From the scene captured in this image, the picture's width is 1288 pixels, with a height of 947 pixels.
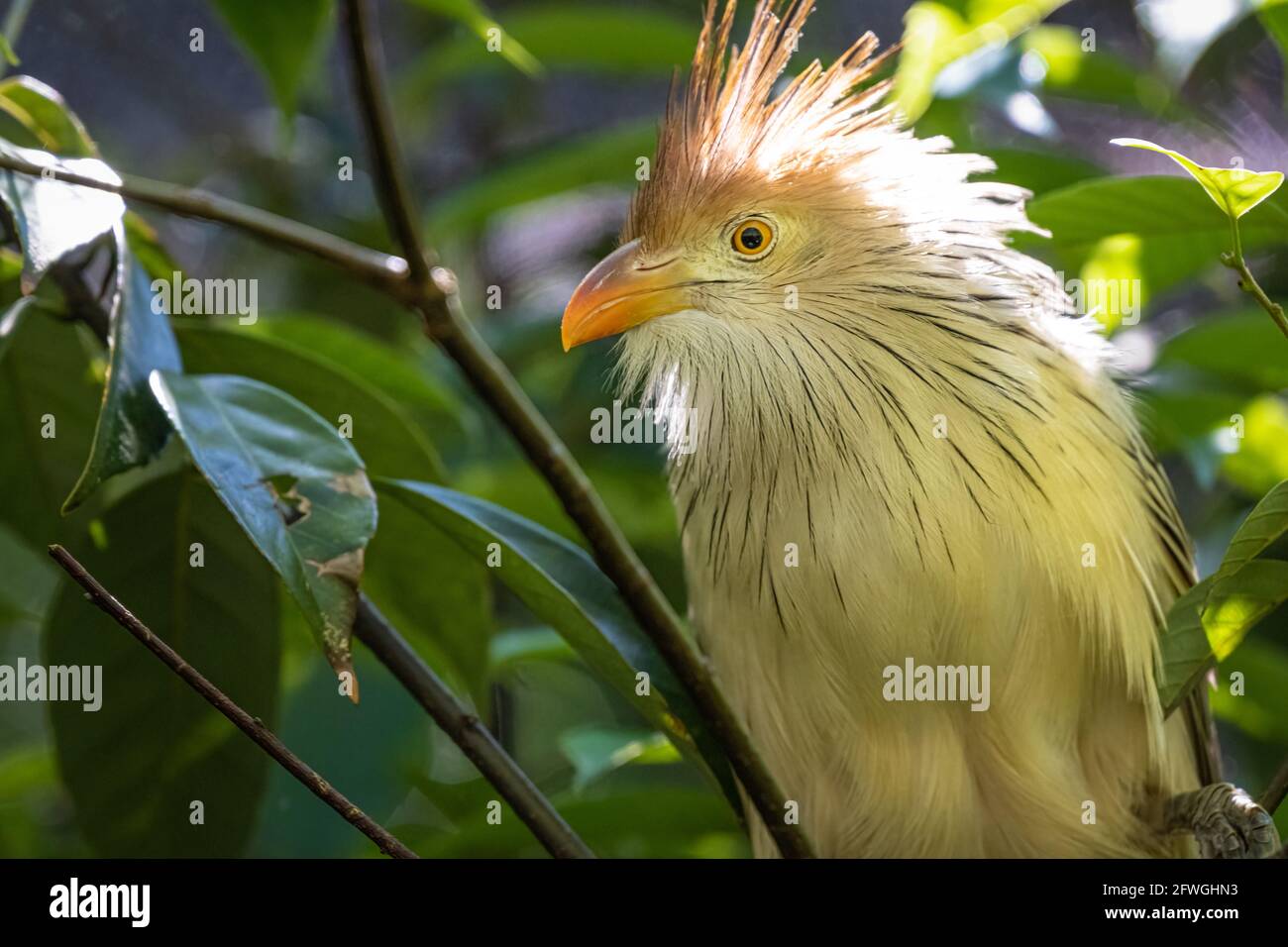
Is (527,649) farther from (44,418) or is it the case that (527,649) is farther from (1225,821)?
(1225,821)

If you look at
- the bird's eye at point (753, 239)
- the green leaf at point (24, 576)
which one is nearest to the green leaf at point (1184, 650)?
the bird's eye at point (753, 239)

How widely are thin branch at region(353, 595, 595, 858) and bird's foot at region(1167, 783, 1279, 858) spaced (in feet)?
3.13

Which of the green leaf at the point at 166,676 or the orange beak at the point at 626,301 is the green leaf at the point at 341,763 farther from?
the orange beak at the point at 626,301

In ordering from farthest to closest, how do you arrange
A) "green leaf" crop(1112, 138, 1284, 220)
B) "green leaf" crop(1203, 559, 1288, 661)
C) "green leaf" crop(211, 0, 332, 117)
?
"green leaf" crop(211, 0, 332, 117), "green leaf" crop(1203, 559, 1288, 661), "green leaf" crop(1112, 138, 1284, 220)

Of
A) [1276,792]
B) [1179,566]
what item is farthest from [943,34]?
[1276,792]

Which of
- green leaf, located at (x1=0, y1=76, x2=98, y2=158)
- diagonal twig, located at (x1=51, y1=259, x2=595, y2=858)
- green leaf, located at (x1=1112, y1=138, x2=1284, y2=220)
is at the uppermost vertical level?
green leaf, located at (x1=0, y1=76, x2=98, y2=158)

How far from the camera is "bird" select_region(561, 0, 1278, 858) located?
7.16 feet

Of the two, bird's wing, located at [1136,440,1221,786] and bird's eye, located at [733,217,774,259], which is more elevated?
bird's eye, located at [733,217,774,259]

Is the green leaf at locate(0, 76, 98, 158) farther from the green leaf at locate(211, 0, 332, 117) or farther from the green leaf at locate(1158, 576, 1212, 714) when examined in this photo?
the green leaf at locate(1158, 576, 1212, 714)

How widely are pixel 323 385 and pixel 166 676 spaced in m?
0.56

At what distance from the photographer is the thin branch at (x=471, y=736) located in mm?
1966

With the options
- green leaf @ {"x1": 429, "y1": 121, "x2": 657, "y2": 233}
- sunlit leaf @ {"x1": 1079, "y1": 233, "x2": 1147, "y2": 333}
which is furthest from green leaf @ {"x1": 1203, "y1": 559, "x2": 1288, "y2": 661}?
green leaf @ {"x1": 429, "y1": 121, "x2": 657, "y2": 233}

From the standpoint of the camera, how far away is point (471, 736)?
6.53 ft

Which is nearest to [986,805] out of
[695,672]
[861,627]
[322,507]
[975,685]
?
[975,685]
